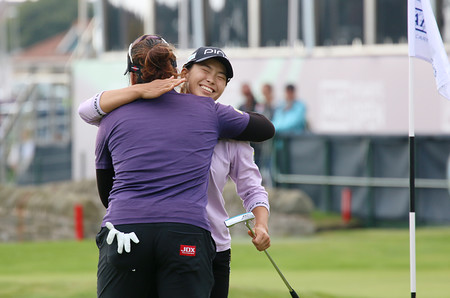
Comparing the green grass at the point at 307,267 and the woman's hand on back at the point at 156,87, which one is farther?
the green grass at the point at 307,267

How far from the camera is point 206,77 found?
4523 mm

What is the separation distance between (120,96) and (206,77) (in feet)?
1.76

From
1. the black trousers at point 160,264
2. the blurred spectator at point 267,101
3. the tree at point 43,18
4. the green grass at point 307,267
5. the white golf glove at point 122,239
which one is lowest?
the green grass at point 307,267

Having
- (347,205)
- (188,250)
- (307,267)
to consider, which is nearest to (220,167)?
(188,250)

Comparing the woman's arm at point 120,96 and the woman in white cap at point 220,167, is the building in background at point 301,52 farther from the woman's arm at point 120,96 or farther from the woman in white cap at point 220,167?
the woman's arm at point 120,96

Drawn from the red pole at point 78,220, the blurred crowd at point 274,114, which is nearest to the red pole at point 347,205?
the blurred crowd at point 274,114

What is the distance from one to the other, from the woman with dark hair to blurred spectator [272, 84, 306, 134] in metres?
13.6

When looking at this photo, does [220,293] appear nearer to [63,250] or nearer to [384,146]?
[63,250]

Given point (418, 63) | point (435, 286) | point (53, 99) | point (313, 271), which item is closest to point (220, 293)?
point (435, 286)

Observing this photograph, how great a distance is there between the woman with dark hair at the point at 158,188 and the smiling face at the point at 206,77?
0.32 metres

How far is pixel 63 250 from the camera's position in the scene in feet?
41.2

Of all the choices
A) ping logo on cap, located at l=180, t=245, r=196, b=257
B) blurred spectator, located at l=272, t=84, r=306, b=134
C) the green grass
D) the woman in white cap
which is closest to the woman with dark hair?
→ ping logo on cap, located at l=180, t=245, r=196, b=257

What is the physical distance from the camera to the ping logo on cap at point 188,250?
3912 millimetres

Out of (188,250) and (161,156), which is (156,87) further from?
(188,250)
